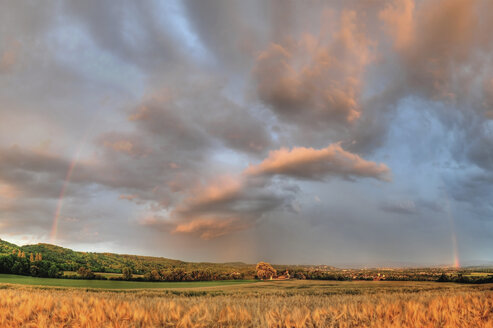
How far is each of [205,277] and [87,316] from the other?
213ft

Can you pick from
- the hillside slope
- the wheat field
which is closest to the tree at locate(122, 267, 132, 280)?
the hillside slope

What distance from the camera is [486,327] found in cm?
524

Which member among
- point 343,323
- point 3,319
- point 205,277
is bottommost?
point 205,277

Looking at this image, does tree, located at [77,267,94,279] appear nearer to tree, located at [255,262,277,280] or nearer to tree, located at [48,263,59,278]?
tree, located at [48,263,59,278]

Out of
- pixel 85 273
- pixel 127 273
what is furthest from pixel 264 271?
pixel 85 273

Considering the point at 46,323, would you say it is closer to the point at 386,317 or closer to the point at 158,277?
the point at 386,317

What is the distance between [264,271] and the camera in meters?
70.3

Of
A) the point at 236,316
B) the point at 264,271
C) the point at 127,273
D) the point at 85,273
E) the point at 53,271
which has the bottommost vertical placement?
the point at 264,271

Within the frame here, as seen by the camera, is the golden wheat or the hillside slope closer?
the golden wheat

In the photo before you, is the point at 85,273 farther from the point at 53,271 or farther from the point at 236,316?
the point at 236,316

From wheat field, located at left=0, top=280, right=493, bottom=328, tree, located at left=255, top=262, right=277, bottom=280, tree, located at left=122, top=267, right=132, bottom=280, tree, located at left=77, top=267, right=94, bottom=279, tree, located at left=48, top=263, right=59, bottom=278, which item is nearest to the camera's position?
wheat field, located at left=0, top=280, right=493, bottom=328

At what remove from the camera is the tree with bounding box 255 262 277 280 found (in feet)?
229

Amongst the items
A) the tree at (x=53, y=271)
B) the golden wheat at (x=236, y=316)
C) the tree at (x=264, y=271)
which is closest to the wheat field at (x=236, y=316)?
the golden wheat at (x=236, y=316)

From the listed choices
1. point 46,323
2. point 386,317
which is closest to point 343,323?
point 386,317
